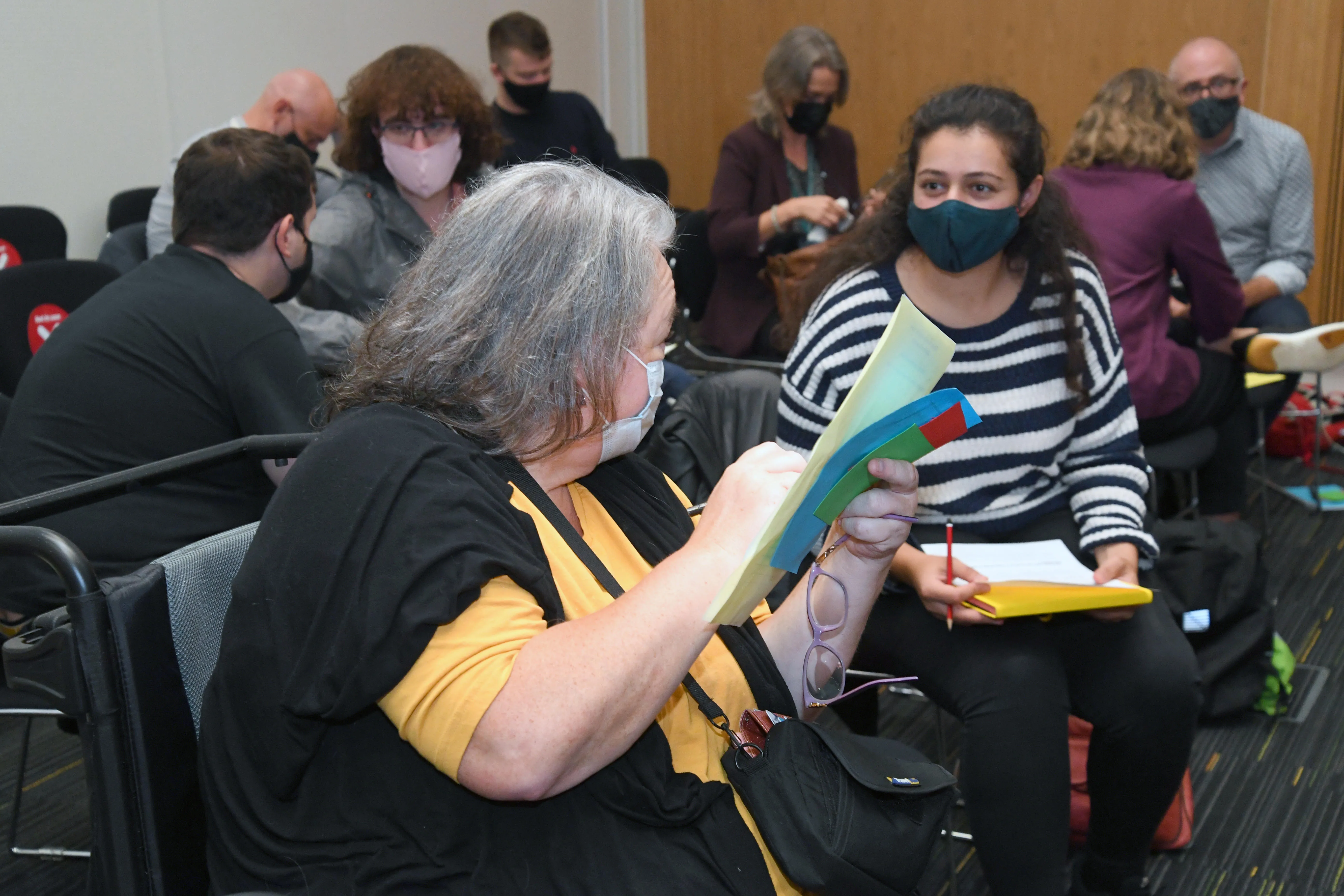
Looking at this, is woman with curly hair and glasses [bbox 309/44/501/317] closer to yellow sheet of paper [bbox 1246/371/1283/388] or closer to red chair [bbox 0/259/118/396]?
red chair [bbox 0/259/118/396]

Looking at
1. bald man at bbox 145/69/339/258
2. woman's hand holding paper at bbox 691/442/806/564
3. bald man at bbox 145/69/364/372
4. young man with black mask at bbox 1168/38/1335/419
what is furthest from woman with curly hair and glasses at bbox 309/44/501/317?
young man with black mask at bbox 1168/38/1335/419

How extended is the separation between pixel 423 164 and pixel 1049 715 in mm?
2228

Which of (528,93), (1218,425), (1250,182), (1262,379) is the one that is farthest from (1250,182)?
(528,93)

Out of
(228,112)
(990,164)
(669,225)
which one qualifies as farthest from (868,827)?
(228,112)

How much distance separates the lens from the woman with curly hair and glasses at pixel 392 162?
119 inches

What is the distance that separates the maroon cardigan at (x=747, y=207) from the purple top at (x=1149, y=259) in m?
1.25

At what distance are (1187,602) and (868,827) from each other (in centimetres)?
162

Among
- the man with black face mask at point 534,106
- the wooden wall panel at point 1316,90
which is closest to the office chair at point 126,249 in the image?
the man with black face mask at point 534,106

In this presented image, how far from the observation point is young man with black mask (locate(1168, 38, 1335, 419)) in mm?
3650

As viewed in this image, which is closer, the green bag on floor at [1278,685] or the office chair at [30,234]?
the green bag on floor at [1278,685]

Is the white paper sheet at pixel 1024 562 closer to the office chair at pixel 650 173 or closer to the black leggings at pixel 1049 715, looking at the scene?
the black leggings at pixel 1049 715

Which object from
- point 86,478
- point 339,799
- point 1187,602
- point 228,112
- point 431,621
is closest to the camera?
point 431,621

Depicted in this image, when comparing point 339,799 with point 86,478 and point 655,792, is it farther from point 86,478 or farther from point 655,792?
point 86,478

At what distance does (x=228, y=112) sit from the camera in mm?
4785
